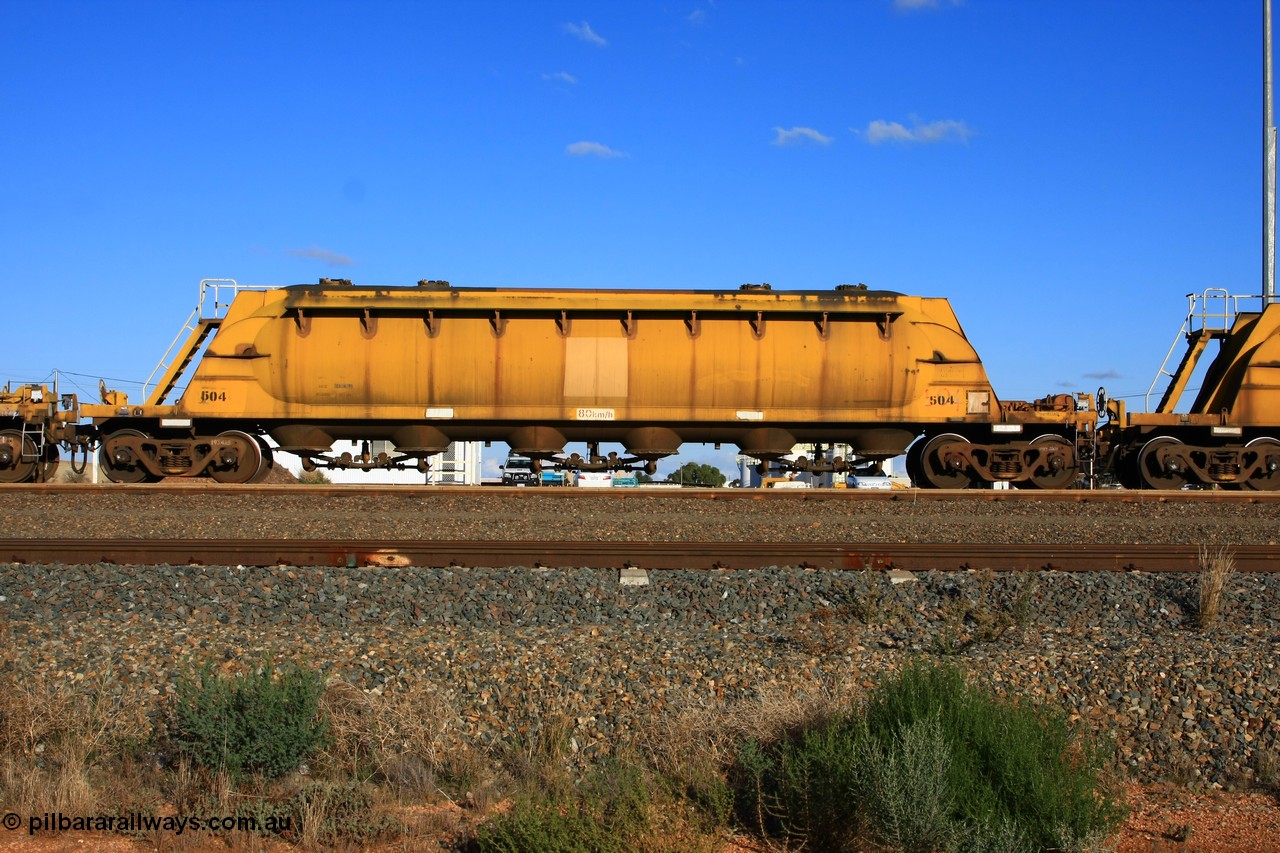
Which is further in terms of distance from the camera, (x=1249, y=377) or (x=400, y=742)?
(x=1249, y=377)

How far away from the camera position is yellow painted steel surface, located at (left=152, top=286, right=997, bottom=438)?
612 inches

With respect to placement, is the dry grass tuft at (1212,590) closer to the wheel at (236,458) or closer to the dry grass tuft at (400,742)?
the dry grass tuft at (400,742)

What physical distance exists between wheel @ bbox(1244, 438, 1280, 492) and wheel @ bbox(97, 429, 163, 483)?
18.1 meters

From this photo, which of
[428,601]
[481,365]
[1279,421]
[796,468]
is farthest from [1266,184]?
[428,601]

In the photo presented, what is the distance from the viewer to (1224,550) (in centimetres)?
900

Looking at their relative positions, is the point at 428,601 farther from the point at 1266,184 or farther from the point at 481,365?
the point at 1266,184

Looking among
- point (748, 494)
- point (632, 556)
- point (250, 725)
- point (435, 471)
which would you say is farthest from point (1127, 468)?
point (435, 471)

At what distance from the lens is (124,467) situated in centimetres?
1525

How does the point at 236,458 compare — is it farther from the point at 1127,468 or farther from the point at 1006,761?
the point at 1127,468

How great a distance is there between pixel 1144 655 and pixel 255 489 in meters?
11.0

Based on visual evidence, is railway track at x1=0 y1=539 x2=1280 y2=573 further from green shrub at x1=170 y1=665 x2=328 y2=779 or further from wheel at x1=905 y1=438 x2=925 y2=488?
wheel at x1=905 y1=438 x2=925 y2=488

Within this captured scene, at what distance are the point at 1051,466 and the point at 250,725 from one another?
13827mm

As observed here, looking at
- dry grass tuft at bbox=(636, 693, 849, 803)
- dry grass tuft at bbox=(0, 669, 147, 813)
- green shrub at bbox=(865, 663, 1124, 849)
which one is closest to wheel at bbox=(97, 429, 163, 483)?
dry grass tuft at bbox=(0, 669, 147, 813)

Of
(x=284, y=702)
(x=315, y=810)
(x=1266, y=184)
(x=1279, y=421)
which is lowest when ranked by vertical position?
(x=315, y=810)
